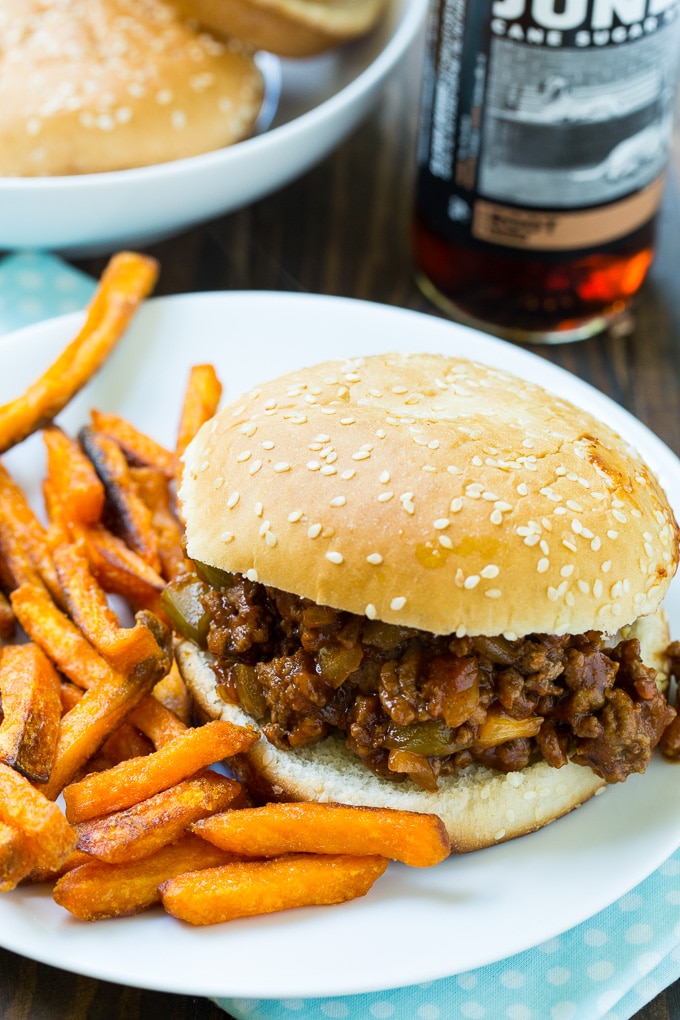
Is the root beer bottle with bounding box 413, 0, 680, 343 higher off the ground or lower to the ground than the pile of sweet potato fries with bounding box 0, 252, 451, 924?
higher

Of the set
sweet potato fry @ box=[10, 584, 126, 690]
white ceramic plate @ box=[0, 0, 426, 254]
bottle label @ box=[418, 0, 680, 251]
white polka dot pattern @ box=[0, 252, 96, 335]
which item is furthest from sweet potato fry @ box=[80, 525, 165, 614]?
bottle label @ box=[418, 0, 680, 251]

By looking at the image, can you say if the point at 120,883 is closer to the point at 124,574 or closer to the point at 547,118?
the point at 124,574

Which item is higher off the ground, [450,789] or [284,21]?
[284,21]

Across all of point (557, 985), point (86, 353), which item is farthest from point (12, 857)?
point (86, 353)

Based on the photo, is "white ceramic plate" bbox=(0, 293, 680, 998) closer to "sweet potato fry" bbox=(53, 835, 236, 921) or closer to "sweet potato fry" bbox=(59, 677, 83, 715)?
"sweet potato fry" bbox=(53, 835, 236, 921)

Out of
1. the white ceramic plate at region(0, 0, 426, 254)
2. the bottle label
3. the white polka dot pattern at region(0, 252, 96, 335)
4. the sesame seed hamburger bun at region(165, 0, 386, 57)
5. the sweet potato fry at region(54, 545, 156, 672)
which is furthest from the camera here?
the sesame seed hamburger bun at region(165, 0, 386, 57)

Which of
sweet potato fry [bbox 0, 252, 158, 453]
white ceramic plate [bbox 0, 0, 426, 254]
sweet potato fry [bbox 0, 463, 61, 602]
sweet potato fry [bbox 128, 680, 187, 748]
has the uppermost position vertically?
white ceramic plate [bbox 0, 0, 426, 254]

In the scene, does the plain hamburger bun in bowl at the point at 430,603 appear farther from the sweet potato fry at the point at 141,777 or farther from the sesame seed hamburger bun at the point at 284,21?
the sesame seed hamburger bun at the point at 284,21
